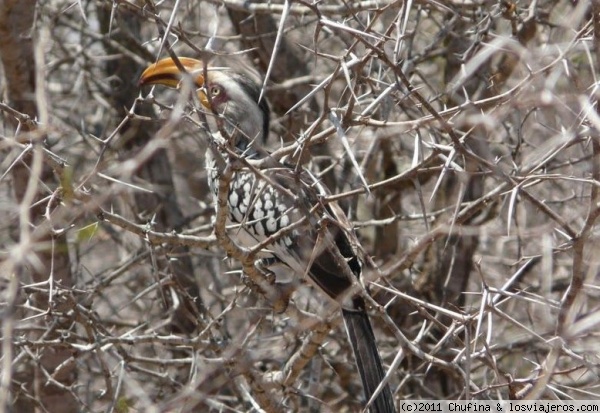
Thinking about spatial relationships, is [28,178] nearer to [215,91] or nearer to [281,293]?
[215,91]

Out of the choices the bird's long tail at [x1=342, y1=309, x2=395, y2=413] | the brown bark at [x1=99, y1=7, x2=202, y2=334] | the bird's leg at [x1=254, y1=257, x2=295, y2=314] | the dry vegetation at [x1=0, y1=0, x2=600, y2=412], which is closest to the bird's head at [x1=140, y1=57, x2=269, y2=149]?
the dry vegetation at [x1=0, y1=0, x2=600, y2=412]

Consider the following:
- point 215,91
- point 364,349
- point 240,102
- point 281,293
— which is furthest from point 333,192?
point 364,349

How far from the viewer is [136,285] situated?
4.49 m

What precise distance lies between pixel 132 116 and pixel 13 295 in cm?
94

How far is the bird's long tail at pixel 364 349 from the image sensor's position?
336 cm

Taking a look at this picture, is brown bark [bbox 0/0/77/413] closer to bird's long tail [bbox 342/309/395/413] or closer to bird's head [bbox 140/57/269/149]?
bird's head [bbox 140/57/269/149]

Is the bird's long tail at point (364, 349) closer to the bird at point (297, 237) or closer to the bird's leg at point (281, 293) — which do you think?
the bird at point (297, 237)

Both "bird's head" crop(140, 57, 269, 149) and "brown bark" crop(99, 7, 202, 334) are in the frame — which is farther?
"brown bark" crop(99, 7, 202, 334)

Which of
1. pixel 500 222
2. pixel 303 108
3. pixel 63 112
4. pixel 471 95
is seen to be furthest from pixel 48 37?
pixel 500 222

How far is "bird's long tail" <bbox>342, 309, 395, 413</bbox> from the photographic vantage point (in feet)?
11.0

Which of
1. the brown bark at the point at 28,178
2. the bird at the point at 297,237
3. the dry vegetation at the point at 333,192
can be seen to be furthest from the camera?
the brown bark at the point at 28,178

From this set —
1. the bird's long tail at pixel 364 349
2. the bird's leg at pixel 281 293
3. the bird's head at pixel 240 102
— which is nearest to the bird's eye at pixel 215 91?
the bird's head at pixel 240 102

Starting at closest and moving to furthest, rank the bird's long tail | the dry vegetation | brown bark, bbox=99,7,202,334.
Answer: the dry vegetation
the bird's long tail
brown bark, bbox=99,7,202,334

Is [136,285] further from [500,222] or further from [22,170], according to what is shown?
[500,222]
